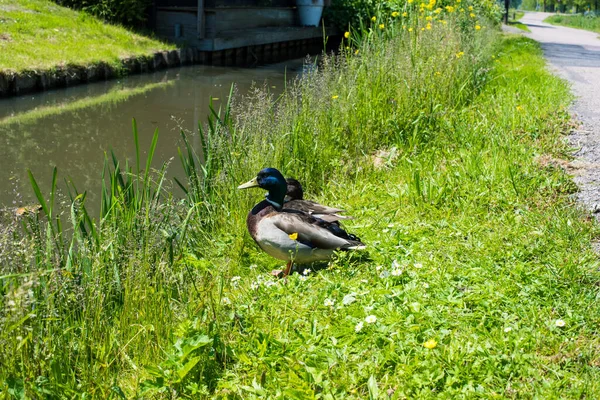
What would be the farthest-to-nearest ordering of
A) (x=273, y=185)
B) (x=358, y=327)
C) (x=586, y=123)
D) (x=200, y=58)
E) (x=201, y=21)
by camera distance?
(x=200, y=58) < (x=201, y=21) < (x=586, y=123) < (x=273, y=185) < (x=358, y=327)

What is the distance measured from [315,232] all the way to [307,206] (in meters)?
0.44

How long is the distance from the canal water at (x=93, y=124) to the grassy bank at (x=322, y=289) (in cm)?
131

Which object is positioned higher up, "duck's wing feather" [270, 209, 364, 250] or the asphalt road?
the asphalt road

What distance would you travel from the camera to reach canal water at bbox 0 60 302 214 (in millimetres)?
7508

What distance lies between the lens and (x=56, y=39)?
46.3 feet

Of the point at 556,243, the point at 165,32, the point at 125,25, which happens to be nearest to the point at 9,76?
the point at 125,25

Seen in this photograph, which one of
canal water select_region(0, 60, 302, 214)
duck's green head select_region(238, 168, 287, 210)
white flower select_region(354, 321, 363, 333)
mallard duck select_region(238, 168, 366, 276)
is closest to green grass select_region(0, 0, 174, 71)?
canal water select_region(0, 60, 302, 214)

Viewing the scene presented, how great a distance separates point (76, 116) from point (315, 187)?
642 centimetres

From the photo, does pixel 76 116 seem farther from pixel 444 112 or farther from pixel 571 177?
pixel 571 177

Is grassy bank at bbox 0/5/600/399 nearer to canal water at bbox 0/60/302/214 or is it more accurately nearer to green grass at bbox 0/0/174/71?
canal water at bbox 0/60/302/214

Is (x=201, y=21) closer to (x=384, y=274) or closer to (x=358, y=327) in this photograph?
(x=384, y=274)

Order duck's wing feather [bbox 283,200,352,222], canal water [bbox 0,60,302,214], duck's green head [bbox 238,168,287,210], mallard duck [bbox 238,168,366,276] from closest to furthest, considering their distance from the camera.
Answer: mallard duck [bbox 238,168,366,276] → duck's wing feather [bbox 283,200,352,222] → duck's green head [bbox 238,168,287,210] → canal water [bbox 0,60,302,214]

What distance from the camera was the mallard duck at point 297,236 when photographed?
396cm

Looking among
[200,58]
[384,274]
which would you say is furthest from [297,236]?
[200,58]
